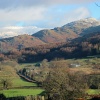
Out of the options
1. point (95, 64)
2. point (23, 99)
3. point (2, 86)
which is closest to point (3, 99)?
point (23, 99)

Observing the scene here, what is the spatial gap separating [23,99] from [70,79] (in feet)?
40.3

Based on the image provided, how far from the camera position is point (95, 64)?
6550 inches

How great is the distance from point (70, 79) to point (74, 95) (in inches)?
286

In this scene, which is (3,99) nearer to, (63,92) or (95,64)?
(63,92)

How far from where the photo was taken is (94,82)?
88.4 meters

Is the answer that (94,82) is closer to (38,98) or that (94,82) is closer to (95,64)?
(38,98)

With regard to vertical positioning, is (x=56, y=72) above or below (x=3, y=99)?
above

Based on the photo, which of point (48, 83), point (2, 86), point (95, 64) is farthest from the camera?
point (95, 64)

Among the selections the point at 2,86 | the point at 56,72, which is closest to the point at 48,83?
the point at 56,72

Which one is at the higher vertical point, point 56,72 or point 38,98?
point 56,72

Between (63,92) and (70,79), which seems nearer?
(63,92)

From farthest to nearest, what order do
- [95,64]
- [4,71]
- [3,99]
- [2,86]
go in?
[95,64], [4,71], [2,86], [3,99]

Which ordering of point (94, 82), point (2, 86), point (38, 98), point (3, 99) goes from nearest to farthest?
point (38, 98)
point (3, 99)
point (94, 82)
point (2, 86)

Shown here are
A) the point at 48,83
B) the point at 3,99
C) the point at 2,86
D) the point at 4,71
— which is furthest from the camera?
the point at 4,71
